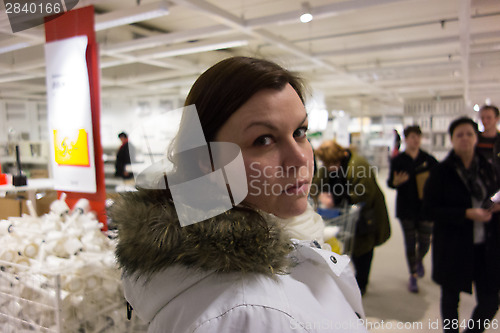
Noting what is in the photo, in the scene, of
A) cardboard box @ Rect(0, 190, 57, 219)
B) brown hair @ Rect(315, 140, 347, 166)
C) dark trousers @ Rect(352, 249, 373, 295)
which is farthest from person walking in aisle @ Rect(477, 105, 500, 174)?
cardboard box @ Rect(0, 190, 57, 219)

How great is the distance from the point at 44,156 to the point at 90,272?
103 cm

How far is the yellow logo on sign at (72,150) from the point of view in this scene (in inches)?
83.9

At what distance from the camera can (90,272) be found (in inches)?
50.0

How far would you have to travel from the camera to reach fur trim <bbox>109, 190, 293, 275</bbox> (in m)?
0.57

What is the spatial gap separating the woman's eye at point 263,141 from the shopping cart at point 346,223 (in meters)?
1.59

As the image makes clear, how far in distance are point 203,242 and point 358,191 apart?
2254 millimetres

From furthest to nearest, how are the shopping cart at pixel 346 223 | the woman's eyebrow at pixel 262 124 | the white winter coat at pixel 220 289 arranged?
the shopping cart at pixel 346 223
the woman's eyebrow at pixel 262 124
the white winter coat at pixel 220 289

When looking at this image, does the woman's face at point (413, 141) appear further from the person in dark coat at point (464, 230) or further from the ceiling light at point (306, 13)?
the ceiling light at point (306, 13)

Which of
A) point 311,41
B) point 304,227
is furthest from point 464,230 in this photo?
point 311,41

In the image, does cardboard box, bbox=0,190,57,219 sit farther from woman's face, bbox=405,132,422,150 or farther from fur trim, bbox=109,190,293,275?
woman's face, bbox=405,132,422,150

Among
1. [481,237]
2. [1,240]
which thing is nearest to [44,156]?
[1,240]

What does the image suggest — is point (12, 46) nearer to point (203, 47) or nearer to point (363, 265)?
point (363, 265)

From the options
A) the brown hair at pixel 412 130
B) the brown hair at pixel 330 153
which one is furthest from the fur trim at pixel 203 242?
the brown hair at pixel 412 130

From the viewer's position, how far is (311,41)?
565 centimetres
